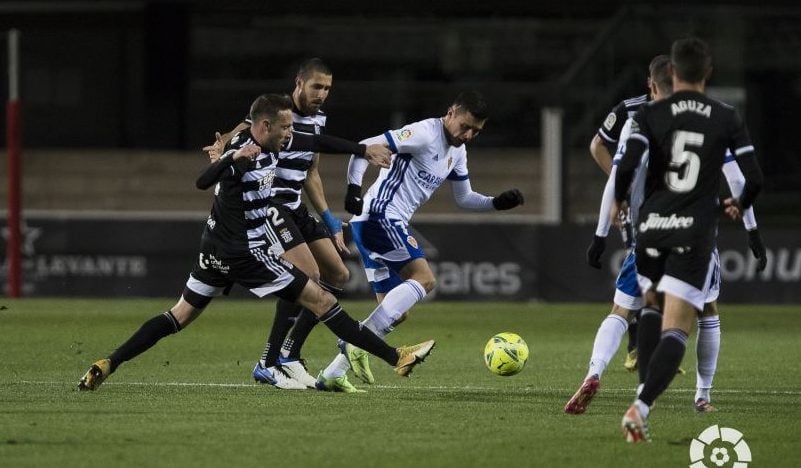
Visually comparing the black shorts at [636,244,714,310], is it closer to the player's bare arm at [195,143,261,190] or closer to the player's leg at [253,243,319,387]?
the player's bare arm at [195,143,261,190]

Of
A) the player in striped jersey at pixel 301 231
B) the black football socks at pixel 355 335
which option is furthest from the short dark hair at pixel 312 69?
the black football socks at pixel 355 335

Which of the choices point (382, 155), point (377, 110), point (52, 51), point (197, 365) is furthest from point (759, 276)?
point (52, 51)

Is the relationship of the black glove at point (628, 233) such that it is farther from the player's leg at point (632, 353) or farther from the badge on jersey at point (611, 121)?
the player's leg at point (632, 353)

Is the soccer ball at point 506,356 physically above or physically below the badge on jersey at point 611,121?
below

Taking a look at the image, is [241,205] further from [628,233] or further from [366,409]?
[628,233]

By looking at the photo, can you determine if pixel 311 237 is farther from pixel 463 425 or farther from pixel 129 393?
pixel 463 425

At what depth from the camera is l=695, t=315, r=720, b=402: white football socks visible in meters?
8.59

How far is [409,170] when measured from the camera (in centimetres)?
1008

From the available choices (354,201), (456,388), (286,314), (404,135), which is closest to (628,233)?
(456,388)

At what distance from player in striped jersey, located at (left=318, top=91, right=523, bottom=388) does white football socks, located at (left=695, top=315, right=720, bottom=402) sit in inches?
73.1

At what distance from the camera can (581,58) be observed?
79.9 feet

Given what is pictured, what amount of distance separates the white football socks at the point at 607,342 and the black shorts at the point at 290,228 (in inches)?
89.9

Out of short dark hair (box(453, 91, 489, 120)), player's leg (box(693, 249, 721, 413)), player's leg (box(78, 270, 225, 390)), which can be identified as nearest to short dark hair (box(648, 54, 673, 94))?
player's leg (box(693, 249, 721, 413))

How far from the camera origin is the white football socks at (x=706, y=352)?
8.59 metres
